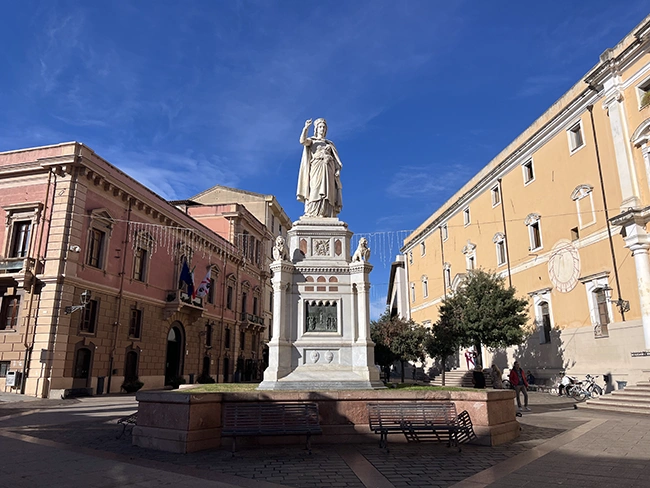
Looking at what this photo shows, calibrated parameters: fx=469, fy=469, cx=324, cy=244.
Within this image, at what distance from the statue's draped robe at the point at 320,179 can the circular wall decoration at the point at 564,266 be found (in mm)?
15826

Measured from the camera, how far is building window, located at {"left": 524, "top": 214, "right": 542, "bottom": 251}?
26156mm

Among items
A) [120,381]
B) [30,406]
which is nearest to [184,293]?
[120,381]

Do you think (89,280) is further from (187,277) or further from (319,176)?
(319,176)

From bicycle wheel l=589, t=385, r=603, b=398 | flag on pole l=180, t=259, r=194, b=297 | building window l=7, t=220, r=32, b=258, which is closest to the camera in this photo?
bicycle wheel l=589, t=385, r=603, b=398

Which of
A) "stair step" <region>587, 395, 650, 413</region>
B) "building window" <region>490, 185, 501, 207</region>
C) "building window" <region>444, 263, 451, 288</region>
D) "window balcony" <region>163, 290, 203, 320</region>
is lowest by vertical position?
"stair step" <region>587, 395, 650, 413</region>

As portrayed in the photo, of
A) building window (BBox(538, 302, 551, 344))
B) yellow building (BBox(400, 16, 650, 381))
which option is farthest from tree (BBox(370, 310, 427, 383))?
building window (BBox(538, 302, 551, 344))

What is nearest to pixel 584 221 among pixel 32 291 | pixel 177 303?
pixel 177 303

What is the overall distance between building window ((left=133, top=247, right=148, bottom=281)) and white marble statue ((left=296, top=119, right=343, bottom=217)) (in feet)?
54.5

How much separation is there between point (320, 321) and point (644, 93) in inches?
694

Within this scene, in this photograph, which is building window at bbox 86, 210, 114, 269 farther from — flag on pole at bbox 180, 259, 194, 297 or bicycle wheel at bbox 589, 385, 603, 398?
bicycle wheel at bbox 589, 385, 603, 398

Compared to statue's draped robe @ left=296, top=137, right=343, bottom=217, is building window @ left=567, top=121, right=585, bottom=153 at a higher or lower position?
higher

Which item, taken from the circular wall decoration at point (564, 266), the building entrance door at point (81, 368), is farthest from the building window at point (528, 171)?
the building entrance door at point (81, 368)

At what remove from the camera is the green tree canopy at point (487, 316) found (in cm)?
2270

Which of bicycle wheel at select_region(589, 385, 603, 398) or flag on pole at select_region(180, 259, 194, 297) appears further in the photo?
flag on pole at select_region(180, 259, 194, 297)
